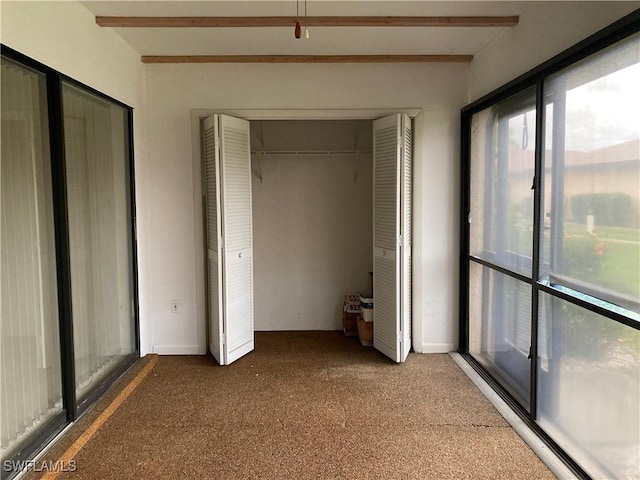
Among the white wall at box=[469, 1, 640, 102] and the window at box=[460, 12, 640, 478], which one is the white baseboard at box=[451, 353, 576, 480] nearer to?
the window at box=[460, 12, 640, 478]

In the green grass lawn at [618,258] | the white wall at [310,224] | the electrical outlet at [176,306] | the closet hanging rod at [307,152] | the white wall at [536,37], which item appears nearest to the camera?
Result: the green grass lawn at [618,258]

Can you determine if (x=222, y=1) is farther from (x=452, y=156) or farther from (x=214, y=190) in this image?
(x=452, y=156)

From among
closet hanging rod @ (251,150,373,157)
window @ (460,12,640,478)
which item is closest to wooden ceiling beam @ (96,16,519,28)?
window @ (460,12,640,478)

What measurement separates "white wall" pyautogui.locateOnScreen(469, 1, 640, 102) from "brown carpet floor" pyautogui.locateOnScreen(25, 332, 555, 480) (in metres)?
2.23

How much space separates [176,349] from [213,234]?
113cm

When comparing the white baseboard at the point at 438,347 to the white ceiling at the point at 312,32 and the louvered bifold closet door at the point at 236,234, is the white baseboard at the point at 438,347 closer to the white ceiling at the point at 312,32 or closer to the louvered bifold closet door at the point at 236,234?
the louvered bifold closet door at the point at 236,234

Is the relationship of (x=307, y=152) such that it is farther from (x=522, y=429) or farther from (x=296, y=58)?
(x=522, y=429)

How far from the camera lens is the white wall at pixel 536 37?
79.4 inches

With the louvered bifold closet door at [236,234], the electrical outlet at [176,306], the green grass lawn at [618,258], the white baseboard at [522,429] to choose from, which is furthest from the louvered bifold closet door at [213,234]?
the green grass lawn at [618,258]

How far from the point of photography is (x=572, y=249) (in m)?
2.22

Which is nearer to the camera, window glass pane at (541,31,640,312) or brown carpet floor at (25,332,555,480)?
window glass pane at (541,31,640,312)

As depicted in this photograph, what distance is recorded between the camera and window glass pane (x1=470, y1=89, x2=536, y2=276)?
272 cm

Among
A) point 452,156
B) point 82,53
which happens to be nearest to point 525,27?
point 452,156

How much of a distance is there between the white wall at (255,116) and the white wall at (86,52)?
11 cm
